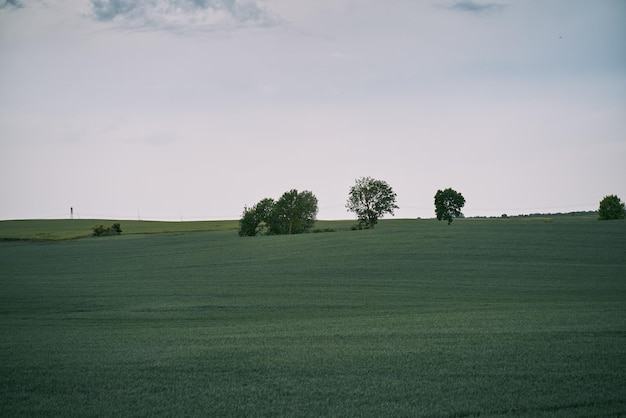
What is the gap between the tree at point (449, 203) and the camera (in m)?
67.3

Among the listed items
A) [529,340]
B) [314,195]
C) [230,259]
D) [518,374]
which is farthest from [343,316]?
[314,195]

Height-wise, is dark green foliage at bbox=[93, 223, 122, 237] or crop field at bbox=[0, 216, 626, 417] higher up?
dark green foliage at bbox=[93, 223, 122, 237]

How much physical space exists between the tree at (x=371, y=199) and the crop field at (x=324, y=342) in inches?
1347

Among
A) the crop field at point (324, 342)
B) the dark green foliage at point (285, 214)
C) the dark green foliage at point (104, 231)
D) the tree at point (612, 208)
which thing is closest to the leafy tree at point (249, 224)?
the dark green foliage at point (285, 214)

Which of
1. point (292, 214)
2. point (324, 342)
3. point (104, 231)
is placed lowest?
point (324, 342)

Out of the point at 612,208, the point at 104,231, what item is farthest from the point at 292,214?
the point at 612,208

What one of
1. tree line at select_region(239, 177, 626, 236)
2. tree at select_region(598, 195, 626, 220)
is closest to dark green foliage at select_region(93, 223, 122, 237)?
tree line at select_region(239, 177, 626, 236)

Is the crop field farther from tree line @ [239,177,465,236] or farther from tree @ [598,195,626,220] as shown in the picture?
tree @ [598,195,626,220]

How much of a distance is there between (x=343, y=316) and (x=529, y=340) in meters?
5.86

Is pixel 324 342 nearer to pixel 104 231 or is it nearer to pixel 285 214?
pixel 285 214

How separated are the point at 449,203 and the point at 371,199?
1062 centimetres

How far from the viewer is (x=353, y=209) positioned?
64.1 metres

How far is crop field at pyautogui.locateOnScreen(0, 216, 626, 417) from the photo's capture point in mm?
6590

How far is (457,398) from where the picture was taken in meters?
6.61
